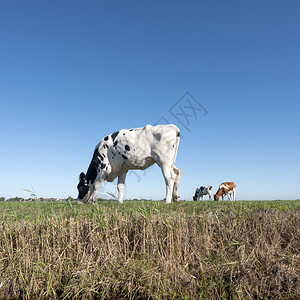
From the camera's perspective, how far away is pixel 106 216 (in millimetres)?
5625

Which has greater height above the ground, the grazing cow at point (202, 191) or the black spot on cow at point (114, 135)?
the black spot on cow at point (114, 135)

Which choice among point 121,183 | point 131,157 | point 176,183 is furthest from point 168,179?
point 121,183

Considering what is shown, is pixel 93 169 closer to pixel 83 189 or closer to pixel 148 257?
pixel 83 189

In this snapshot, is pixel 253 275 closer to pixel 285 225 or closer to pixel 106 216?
pixel 285 225

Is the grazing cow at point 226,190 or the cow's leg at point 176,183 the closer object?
the cow's leg at point 176,183

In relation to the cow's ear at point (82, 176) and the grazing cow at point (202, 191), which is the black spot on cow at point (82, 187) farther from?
the grazing cow at point (202, 191)

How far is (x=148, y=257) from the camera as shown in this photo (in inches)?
195

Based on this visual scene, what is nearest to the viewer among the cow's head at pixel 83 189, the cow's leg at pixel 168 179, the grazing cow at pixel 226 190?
the cow's leg at pixel 168 179

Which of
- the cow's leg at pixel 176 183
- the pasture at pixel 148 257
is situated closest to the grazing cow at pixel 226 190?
the cow's leg at pixel 176 183

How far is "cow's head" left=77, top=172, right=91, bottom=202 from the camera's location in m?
11.9

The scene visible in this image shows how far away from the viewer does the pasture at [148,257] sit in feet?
15.1

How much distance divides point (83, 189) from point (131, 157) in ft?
9.27

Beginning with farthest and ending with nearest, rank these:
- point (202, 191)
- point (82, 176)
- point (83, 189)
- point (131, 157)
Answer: point (202, 191) < point (82, 176) < point (83, 189) < point (131, 157)

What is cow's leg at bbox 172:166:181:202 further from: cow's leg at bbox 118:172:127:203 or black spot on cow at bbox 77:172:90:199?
black spot on cow at bbox 77:172:90:199
